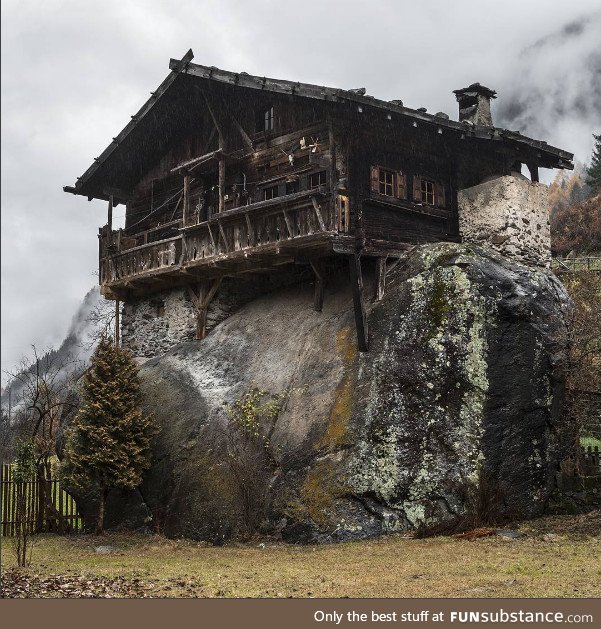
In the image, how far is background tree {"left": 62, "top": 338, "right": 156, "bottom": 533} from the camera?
17844mm

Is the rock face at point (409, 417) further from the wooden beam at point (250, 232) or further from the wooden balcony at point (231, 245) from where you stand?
the wooden beam at point (250, 232)

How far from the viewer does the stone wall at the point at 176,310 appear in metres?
22.7

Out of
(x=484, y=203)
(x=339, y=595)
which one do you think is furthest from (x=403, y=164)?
(x=339, y=595)

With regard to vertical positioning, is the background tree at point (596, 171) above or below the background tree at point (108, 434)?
above

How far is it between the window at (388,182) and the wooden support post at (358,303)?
258 centimetres

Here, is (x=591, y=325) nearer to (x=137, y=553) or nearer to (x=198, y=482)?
(x=198, y=482)

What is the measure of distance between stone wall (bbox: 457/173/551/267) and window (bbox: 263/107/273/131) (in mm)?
5626

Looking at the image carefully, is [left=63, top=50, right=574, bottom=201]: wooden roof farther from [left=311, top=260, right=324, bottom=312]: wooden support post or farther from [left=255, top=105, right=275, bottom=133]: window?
[left=311, top=260, right=324, bottom=312]: wooden support post

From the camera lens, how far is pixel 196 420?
62.9 feet

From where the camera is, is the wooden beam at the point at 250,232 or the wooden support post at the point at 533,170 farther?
the wooden support post at the point at 533,170

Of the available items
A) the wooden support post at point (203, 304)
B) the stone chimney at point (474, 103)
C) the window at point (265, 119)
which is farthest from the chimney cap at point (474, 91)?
the wooden support post at point (203, 304)

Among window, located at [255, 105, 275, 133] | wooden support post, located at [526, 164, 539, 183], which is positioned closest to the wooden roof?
wooden support post, located at [526, 164, 539, 183]

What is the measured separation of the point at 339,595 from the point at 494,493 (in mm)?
6667

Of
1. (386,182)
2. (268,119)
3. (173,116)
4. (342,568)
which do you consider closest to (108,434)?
(342,568)
